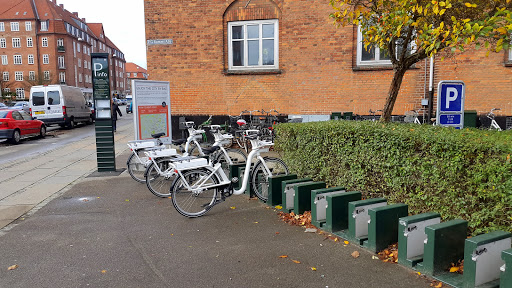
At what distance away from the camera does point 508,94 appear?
455 inches

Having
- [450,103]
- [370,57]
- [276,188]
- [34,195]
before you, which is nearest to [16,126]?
[34,195]

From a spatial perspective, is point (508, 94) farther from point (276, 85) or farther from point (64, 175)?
point (64, 175)

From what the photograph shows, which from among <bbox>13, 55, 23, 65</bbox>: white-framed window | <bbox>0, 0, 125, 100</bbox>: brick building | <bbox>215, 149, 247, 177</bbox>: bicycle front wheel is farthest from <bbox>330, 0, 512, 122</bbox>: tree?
<bbox>13, 55, 23, 65</bbox>: white-framed window

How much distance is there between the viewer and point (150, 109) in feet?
31.1

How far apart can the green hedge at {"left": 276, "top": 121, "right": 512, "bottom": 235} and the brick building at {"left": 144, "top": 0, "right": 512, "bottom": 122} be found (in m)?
6.43

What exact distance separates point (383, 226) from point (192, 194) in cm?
279

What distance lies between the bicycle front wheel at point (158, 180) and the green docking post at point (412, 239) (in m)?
4.28

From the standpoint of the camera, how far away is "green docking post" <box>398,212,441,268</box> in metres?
4.07

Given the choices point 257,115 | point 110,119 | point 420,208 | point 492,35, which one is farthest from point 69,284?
point 257,115

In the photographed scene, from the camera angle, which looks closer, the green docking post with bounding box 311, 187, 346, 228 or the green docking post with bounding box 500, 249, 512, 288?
the green docking post with bounding box 500, 249, 512, 288

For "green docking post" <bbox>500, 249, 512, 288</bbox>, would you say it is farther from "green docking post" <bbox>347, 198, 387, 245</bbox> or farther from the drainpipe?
the drainpipe

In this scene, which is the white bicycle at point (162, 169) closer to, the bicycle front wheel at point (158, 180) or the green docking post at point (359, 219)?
the bicycle front wheel at point (158, 180)

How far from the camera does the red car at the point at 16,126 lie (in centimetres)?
1667

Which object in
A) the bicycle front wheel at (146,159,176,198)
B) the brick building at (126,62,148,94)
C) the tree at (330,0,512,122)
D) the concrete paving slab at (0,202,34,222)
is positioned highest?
the brick building at (126,62,148,94)
